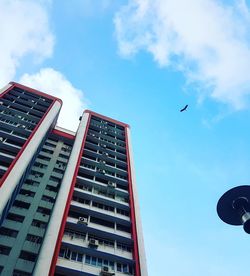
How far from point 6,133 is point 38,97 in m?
14.7

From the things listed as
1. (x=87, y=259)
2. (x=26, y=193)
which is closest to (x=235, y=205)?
(x=87, y=259)

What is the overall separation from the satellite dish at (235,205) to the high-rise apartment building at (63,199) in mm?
8374

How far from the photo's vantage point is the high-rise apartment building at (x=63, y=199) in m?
21.6

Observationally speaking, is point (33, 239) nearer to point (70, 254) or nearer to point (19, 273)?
point (19, 273)

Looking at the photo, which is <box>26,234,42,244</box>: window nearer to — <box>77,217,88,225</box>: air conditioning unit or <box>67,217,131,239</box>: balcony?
<box>67,217,131,239</box>: balcony

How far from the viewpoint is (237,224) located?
16.5 m

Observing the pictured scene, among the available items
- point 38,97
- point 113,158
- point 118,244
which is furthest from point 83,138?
point 118,244

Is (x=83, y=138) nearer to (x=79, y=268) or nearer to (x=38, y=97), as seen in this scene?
(x=38, y=97)

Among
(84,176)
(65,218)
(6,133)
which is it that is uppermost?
(6,133)

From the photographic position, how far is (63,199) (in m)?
24.9

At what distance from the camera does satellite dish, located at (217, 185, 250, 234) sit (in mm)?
15617

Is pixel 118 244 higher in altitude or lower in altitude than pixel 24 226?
lower

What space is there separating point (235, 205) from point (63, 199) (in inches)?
574

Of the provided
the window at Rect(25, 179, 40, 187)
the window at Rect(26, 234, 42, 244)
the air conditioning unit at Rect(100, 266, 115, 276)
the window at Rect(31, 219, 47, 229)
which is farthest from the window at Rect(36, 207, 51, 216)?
the air conditioning unit at Rect(100, 266, 115, 276)
